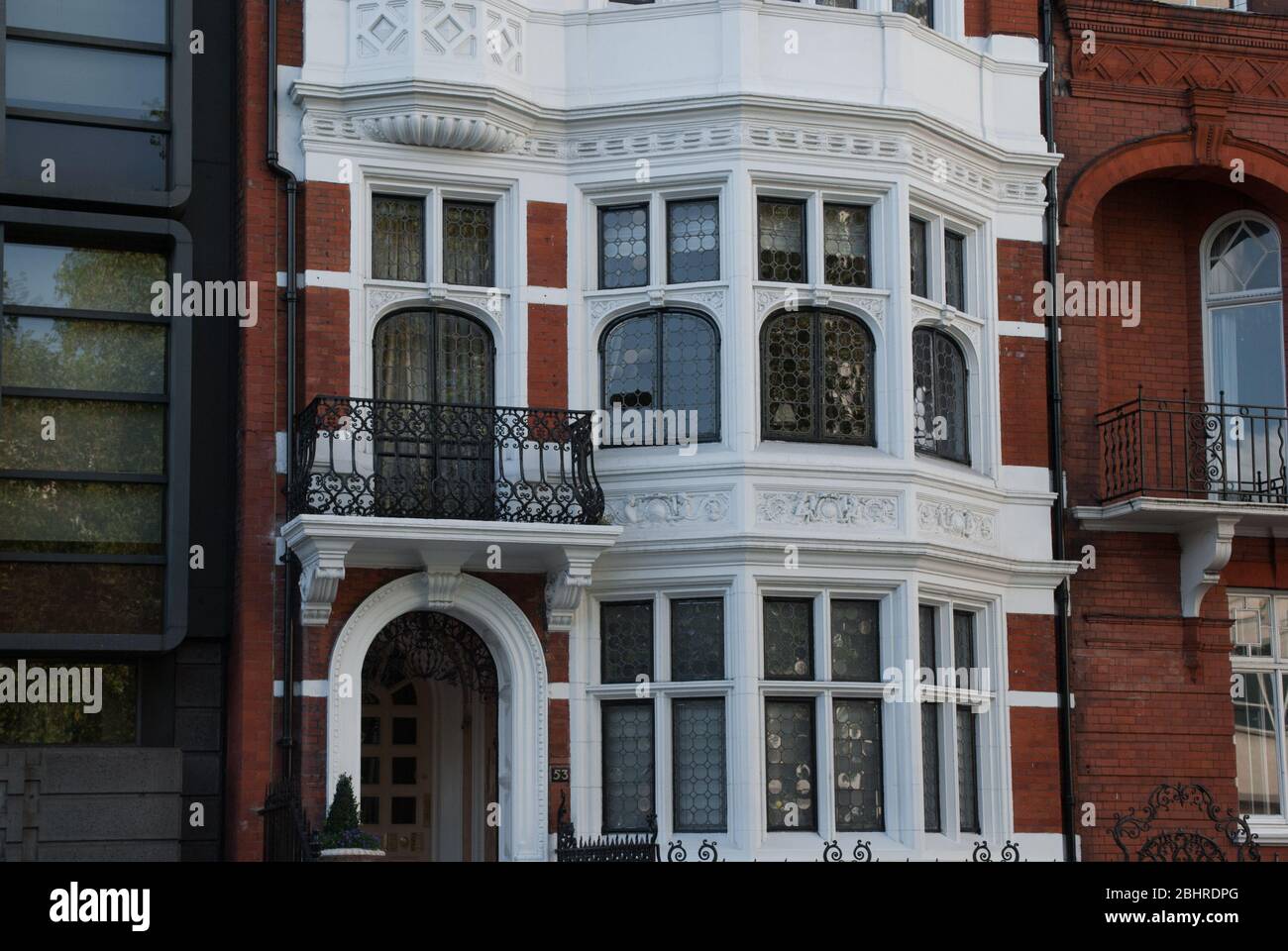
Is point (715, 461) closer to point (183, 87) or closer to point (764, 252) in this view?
point (764, 252)

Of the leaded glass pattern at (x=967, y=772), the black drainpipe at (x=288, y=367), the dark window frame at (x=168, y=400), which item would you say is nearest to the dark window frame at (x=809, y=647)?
the leaded glass pattern at (x=967, y=772)

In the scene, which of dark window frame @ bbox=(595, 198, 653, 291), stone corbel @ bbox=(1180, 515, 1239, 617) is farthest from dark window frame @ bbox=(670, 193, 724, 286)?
stone corbel @ bbox=(1180, 515, 1239, 617)

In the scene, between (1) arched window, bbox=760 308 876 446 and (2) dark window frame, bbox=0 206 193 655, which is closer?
(2) dark window frame, bbox=0 206 193 655

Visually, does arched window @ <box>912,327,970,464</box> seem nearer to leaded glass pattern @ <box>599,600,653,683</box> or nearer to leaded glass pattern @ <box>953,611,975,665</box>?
leaded glass pattern @ <box>953,611,975,665</box>

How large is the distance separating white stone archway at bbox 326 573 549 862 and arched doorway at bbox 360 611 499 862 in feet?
4.76

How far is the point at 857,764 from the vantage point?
18.4 metres

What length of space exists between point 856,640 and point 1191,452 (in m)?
4.15

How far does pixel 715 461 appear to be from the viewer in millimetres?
18328

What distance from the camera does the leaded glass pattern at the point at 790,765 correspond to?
59.3 ft

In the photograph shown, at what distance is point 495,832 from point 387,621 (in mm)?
2681

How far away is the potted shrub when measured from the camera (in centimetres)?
1625

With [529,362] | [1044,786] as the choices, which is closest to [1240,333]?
[1044,786]

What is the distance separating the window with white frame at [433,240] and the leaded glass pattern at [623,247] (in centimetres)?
97

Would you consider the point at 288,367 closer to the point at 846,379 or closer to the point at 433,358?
the point at 433,358
